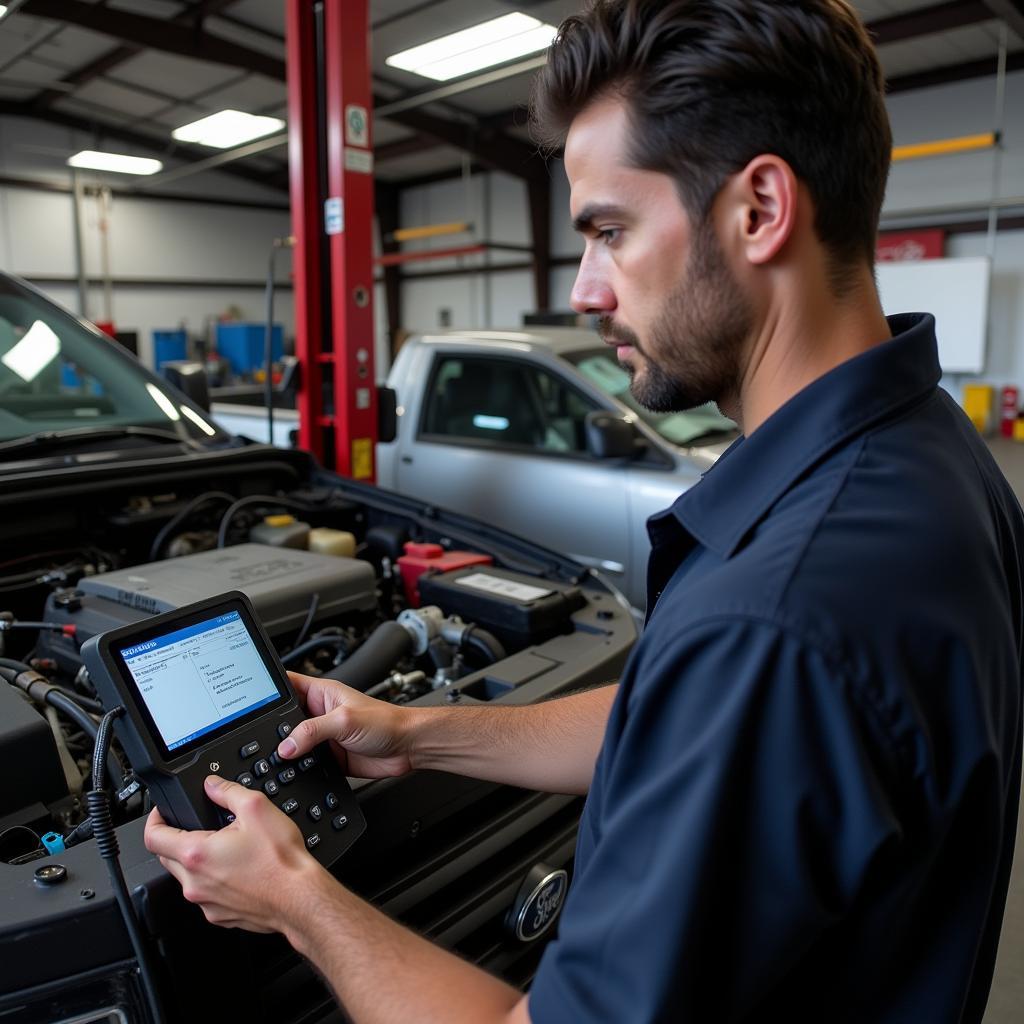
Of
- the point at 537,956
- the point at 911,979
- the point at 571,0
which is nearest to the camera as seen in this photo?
the point at 911,979

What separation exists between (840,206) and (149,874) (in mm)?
1017

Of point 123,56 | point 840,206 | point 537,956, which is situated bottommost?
point 537,956

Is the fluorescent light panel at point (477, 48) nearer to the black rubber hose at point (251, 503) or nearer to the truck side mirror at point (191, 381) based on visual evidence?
the truck side mirror at point (191, 381)

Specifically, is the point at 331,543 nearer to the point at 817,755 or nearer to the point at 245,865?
the point at 245,865

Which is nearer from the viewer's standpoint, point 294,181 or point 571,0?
point 294,181

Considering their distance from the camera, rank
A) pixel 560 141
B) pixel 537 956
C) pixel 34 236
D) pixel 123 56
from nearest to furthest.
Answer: pixel 560 141 → pixel 537 956 → pixel 123 56 → pixel 34 236

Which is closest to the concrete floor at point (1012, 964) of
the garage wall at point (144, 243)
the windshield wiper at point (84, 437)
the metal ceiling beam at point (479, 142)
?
the windshield wiper at point (84, 437)

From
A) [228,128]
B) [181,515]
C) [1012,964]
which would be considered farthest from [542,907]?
[228,128]

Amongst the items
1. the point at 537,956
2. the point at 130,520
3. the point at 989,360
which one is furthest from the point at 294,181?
the point at 989,360

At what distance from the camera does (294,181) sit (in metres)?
3.84

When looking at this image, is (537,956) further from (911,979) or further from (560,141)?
(560,141)

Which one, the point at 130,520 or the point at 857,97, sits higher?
the point at 857,97

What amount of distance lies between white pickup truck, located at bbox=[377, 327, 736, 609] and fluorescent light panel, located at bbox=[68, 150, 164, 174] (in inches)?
320

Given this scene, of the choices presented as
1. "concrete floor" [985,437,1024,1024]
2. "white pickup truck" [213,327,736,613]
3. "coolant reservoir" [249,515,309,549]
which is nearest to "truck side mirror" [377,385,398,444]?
"white pickup truck" [213,327,736,613]
